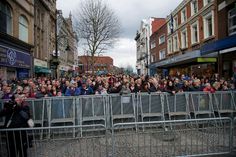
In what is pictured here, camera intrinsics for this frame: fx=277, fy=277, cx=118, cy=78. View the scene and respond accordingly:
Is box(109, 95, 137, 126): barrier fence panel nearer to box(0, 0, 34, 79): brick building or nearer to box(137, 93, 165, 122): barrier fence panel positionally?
Result: box(137, 93, 165, 122): barrier fence panel

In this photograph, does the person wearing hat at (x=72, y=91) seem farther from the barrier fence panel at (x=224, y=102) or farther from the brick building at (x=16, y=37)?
the brick building at (x=16, y=37)

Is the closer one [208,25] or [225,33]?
[225,33]

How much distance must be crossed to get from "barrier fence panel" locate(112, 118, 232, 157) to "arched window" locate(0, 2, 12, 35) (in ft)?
57.1

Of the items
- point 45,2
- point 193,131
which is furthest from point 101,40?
point 193,131

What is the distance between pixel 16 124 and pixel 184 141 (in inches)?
143

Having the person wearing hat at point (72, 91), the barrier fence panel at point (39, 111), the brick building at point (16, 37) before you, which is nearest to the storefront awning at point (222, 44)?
the person wearing hat at point (72, 91)

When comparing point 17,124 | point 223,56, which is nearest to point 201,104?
point 17,124

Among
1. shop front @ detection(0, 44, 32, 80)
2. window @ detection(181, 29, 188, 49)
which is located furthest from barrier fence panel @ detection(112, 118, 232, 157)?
window @ detection(181, 29, 188, 49)

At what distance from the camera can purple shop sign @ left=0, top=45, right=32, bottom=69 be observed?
65.6 feet

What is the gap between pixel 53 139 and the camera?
5637 mm

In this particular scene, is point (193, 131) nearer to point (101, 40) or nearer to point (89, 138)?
point (89, 138)

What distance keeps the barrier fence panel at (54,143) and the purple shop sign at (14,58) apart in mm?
15150

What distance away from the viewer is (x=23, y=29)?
86.4 ft

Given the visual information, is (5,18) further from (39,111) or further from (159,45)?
(159,45)
